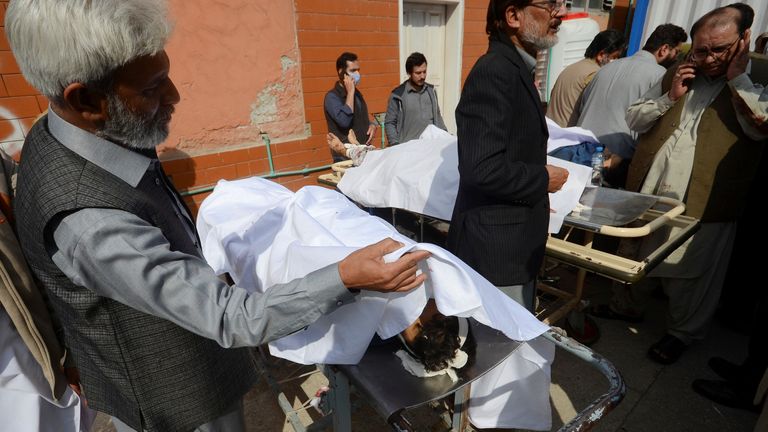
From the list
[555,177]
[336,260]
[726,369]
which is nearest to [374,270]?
[336,260]

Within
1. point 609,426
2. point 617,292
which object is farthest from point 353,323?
point 617,292

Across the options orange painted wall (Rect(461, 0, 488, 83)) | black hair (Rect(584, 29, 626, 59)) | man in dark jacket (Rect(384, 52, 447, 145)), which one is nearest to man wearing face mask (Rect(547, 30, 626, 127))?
black hair (Rect(584, 29, 626, 59))

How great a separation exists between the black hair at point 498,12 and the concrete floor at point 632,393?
1.79m

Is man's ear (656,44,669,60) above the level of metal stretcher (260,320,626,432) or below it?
above

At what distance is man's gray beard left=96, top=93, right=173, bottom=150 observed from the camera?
0.92 m

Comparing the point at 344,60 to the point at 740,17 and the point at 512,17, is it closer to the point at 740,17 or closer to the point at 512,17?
the point at 512,17

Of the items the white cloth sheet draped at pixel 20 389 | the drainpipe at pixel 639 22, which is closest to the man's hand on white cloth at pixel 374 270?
the white cloth sheet draped at pixel 20 389

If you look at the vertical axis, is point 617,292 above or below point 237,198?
below

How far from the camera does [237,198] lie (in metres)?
2.09

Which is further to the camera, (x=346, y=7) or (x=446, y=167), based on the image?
(x=346, y=7)

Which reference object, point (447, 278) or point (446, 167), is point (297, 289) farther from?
point (446, 167)

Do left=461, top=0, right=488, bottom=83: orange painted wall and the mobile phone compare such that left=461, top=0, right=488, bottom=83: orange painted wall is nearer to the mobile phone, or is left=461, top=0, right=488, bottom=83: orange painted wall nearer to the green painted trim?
the green painted trim

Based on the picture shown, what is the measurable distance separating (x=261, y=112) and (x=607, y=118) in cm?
333

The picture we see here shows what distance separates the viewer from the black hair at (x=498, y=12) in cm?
147
